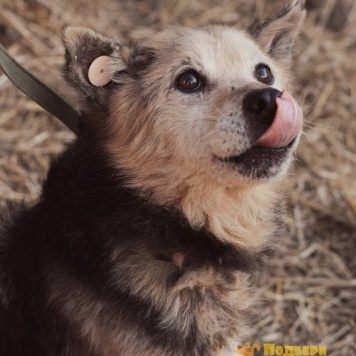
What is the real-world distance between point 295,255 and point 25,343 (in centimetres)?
204

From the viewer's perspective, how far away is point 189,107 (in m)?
2.73

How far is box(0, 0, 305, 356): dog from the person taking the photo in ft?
8.65

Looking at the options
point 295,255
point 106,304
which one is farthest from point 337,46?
point 106,304

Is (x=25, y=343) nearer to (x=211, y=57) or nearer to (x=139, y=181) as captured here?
(x=139, y=181)

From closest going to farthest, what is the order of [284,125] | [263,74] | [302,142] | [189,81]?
[284,125]
[189,81]
[263,74]
[302,142]

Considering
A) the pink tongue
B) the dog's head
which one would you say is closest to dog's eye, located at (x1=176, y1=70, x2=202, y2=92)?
the dog's head

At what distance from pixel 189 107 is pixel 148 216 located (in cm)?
49

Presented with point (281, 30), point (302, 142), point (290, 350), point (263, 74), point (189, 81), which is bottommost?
point (290, 350)

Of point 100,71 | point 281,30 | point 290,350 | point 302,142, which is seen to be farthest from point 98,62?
point 302,142

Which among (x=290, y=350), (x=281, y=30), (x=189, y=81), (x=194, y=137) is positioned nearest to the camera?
(x=194, y=137)

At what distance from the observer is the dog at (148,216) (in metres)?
2.64

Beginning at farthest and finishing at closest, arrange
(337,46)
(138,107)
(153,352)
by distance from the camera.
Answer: (337,46), (138,107), (153,352)

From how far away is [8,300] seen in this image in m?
2.82

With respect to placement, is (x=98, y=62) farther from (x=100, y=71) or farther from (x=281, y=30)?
(x=281, y=30)
